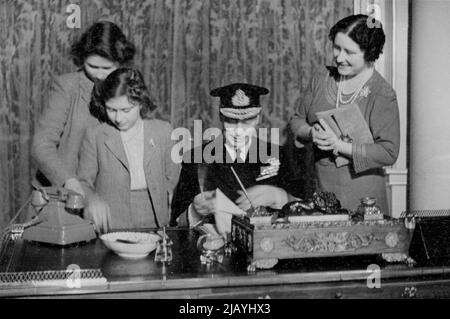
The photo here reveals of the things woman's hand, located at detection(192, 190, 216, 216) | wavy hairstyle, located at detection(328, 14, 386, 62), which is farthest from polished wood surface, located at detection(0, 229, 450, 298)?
wavy hairstyle, located at detection(328, 14, 386, 62)

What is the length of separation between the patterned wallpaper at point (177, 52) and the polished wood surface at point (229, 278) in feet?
3.40

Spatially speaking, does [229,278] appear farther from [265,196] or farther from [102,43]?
[102,43]

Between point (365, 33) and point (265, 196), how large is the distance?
0.87 meters

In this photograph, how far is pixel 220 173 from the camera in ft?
7.74

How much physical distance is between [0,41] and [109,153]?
785 mm

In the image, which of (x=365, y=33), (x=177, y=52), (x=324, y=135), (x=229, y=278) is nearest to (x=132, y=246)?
(x=229, y=278)

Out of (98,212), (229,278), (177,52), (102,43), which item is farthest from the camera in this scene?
(177,52)

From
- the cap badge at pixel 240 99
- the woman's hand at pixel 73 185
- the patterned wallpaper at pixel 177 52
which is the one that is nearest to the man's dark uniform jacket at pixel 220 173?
the cap badge at pixel 240 99

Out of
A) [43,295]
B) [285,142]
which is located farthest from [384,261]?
[285,142]

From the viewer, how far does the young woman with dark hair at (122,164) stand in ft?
7.64

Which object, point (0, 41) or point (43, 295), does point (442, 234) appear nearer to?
point (43, 295)

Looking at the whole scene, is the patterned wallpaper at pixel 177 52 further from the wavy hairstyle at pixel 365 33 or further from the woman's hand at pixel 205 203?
the woman's hand at pixel 205 203

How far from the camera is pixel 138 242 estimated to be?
1.66 metres

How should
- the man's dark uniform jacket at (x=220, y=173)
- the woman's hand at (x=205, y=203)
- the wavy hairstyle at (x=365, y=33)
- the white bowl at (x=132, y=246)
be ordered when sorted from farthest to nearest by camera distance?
the wavy hairstyle at (x=365, y=33), the man's dark uniform jacket at (x=220, y=173), the woman's hand at (x=205, y=203), the white bowl at (x=132, y=246)
